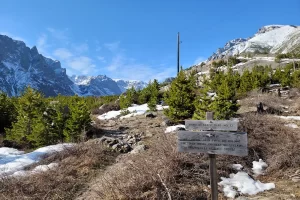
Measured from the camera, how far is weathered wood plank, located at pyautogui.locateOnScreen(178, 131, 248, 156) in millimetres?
3980

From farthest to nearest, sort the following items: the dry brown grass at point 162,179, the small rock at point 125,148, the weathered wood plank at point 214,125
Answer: the small rock at point 125,148
the dry brown grass at point 162,179
the weathered wood plank at point 214,125

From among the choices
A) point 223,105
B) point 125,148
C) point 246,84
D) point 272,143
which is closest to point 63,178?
point 125,148

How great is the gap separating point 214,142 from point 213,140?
4 cm

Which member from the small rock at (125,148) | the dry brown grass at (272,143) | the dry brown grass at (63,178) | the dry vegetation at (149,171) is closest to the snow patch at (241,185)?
the dry vegetation at (149,171)

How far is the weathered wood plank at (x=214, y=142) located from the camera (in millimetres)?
3980

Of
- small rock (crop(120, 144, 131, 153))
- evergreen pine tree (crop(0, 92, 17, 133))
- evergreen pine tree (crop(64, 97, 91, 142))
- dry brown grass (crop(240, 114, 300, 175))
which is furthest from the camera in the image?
evergreen pine tree (crop(0, 92, 17, 133))

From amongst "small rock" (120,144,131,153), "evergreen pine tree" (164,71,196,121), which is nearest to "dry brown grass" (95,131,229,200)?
"small rock" (120,144,131,153)

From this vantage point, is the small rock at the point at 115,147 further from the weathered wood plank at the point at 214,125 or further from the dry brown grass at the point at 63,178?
the weathered wood plank at the point at 214,125

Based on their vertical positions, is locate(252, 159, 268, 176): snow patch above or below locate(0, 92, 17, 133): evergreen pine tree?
below

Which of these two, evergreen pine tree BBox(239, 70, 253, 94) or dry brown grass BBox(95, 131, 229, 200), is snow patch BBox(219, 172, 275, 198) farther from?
evergreen pine tree BBox(239, 70, 253, 94)

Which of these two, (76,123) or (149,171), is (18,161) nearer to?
(76,123)

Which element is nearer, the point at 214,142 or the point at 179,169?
the point at 214,142

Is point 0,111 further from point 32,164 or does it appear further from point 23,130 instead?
point 32,164

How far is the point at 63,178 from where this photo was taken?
6.80 m
